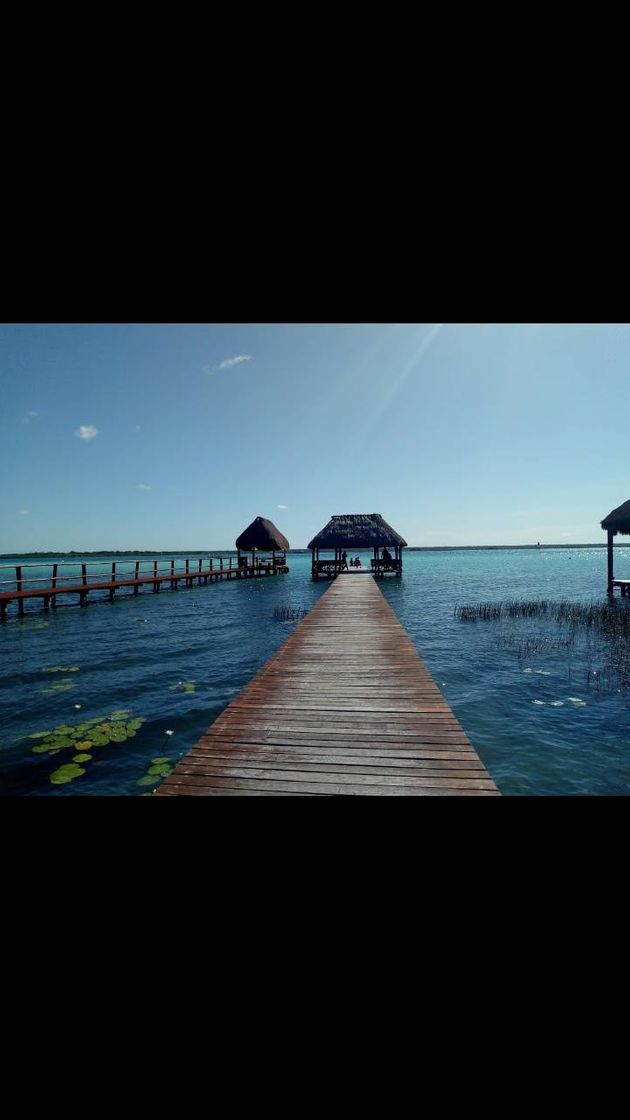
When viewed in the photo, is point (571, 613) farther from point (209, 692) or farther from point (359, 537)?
point (209, 692)

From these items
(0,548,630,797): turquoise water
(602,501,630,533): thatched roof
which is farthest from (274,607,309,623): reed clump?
(602,501,630,533): thatched roof

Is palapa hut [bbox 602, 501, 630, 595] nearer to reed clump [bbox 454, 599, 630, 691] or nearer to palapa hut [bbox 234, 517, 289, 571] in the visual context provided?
reed clump [bbox 454, 599, 630, 691]

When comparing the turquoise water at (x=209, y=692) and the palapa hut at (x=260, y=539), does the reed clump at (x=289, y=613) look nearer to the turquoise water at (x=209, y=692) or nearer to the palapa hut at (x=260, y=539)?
the turquoise water at (x=209, y=692)

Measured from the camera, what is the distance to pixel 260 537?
33.1 metres

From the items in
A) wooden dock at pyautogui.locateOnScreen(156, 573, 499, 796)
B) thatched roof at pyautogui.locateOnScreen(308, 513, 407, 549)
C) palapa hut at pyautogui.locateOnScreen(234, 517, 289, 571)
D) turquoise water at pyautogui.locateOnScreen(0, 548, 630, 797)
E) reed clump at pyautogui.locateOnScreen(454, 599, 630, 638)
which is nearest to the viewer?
wooden dock at pyautogui.locateOnScreen(156, 573, 499, 796)

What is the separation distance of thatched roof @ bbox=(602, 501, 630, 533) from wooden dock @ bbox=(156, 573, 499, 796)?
700 inches

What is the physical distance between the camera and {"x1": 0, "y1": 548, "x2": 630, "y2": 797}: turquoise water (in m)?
5.36

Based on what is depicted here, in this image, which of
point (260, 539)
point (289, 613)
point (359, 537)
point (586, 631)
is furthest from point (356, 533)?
point (586, 631)

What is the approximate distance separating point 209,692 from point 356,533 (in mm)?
21337
